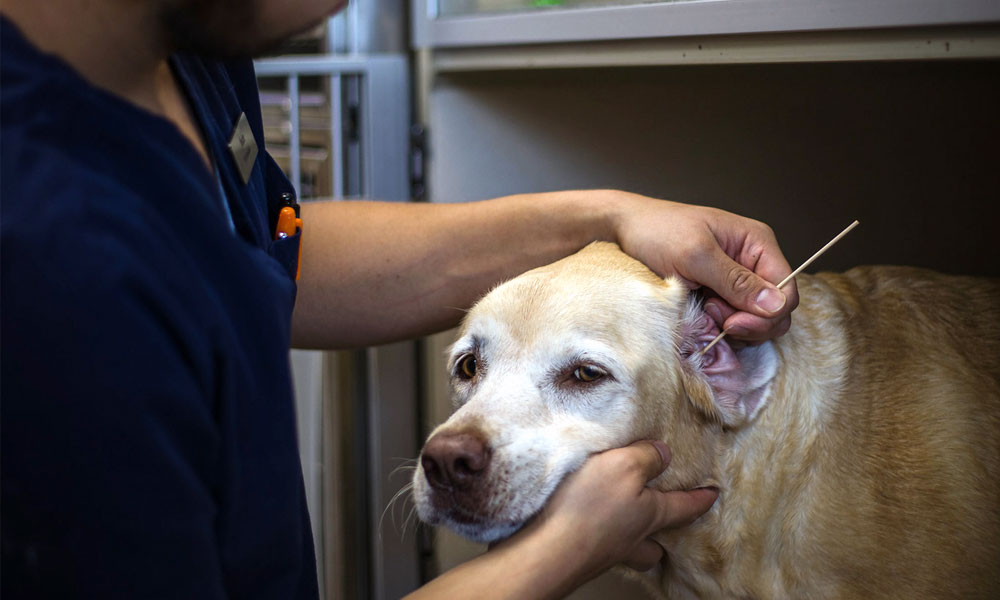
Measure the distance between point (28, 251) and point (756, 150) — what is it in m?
1.16

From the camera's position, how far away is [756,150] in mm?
1423

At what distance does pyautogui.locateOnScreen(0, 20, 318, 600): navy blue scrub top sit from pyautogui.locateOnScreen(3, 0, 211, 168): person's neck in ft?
0.08

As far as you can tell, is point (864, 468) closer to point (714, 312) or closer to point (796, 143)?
point (714, 312)

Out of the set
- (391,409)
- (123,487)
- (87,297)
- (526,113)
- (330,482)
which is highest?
(526,113)

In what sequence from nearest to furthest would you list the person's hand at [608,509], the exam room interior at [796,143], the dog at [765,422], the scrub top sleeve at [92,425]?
the scrub top sleeve at [92,425], the person's hand at [608,509], the dog at [765,422], the exam room interior at [796,143]

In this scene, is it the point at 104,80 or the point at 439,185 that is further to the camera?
the point at 439,185

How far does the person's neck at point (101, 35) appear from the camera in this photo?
0.65 m

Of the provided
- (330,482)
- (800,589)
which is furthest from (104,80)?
(330,482)

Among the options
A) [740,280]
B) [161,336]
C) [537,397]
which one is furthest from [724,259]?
[161,336]

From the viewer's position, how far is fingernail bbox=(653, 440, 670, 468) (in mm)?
982

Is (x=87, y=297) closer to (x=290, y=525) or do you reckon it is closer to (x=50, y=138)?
(x=50, y=138)

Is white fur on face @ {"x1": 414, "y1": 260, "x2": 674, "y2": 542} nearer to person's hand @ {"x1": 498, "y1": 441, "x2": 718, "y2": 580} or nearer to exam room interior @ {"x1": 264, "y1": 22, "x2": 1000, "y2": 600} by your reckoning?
person's hand @ {"x1": 498, "y1": 441, "x2": 718, "y2": 580}

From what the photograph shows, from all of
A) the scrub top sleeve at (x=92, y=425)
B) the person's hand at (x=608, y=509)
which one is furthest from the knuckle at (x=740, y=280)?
the scrub top sleeve at (x=92, y=425)

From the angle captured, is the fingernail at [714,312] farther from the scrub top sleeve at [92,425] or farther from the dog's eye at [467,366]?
the scrub top sleeve at [92,425]
